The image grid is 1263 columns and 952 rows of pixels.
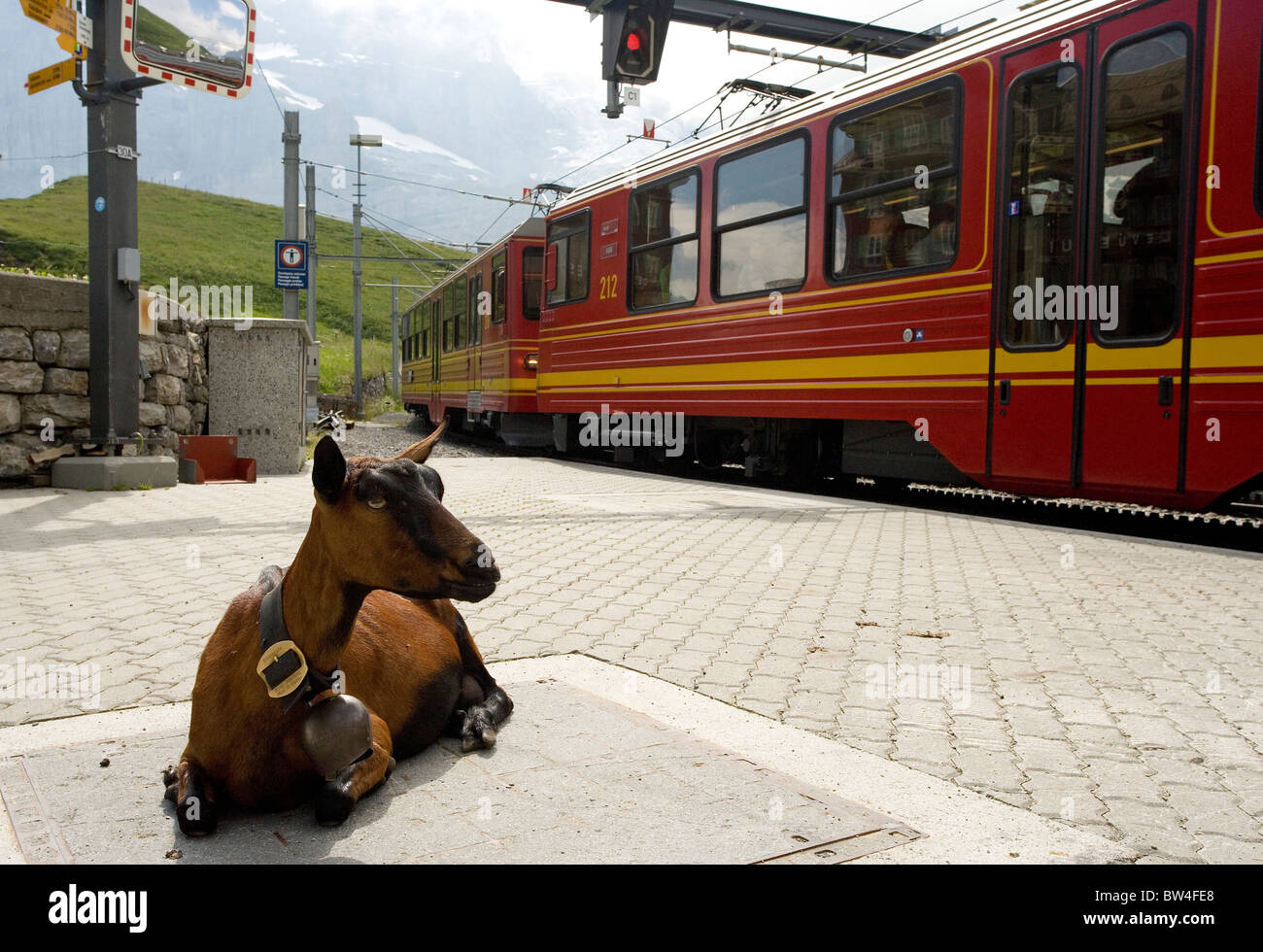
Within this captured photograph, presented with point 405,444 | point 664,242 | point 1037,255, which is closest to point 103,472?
point 664,242

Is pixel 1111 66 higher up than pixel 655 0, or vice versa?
pixel 655 0

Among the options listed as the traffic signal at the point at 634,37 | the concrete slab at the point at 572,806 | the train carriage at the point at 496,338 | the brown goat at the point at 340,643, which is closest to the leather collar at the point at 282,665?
the brown goat at the point at 340,643

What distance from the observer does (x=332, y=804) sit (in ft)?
7.71

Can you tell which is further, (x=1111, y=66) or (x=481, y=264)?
(x=481, y=264)

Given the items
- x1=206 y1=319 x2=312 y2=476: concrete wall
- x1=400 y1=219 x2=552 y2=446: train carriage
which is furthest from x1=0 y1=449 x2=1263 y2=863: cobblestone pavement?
x1=400 y1=219 x2=552 y2=446: train carriage

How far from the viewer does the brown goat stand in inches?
83.2

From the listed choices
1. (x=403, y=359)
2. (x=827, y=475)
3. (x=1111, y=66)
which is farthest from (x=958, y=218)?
(x=403, y=359)

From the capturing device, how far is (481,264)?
19.1 metres

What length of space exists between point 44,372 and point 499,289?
8997 mm

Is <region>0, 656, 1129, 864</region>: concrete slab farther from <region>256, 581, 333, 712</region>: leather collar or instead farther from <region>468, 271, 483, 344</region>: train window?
<region>468, 271, 483, 344</region>: train window

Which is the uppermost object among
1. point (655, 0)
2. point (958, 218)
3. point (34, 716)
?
point (655, 0)

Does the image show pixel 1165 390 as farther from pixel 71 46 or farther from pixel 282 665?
pixel 71 46
